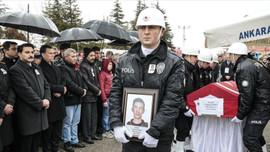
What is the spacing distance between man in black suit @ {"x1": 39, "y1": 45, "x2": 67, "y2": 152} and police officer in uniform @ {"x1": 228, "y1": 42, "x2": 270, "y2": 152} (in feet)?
11.4

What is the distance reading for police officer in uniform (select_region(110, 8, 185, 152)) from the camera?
2125 millimetres

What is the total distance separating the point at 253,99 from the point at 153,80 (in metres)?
2.70

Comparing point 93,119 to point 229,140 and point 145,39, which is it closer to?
point 229,140

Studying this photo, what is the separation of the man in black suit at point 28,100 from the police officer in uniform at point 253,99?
3.55 m

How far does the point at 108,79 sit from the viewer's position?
631cm

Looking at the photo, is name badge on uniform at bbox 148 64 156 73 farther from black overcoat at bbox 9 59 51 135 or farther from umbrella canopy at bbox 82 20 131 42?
umbrella canopy at bbox 82 20 131 42

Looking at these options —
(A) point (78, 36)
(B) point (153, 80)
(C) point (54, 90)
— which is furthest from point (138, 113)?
(A) point (78, 36)

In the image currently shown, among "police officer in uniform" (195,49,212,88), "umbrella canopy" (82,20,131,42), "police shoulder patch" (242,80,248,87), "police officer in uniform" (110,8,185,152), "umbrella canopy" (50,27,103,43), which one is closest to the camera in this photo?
"police officer in uniform" (110,8,185,152)

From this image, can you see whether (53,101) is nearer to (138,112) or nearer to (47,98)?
(47,98)

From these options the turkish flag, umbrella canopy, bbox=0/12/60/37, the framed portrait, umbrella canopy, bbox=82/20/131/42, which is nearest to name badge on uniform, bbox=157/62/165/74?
the framed portrait

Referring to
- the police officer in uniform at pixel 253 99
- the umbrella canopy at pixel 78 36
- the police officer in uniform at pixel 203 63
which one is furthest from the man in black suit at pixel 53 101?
the police officer in uniform at pixel 253 99

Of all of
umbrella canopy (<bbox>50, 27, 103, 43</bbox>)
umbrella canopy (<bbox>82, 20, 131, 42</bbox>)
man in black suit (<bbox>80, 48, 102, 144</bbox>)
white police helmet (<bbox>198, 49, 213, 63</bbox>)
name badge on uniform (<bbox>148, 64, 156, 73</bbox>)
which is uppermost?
umbrella canopy (<bbox>82, 20, 131, 42</bbox>)

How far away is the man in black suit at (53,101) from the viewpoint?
14.8 ft

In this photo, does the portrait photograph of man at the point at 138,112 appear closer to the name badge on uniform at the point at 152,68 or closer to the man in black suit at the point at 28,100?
the name badge on uniform at the point at 152,68
